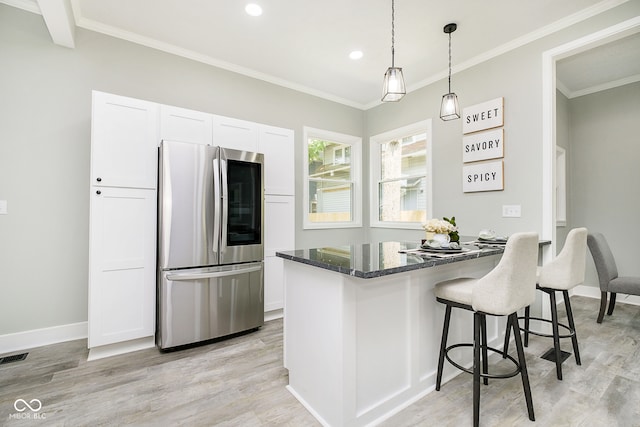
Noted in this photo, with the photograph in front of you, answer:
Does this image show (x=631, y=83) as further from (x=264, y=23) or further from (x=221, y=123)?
(x=221, y=123)

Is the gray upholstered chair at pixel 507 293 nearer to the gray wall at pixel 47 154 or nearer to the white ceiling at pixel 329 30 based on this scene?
the white ceiling at pixel 329 30

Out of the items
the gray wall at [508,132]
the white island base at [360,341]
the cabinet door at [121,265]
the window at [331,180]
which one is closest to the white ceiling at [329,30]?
the gray wall at [508,132]

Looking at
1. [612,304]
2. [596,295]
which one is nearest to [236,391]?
[612,304]

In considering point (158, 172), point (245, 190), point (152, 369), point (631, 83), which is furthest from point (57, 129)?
point (631, 83)

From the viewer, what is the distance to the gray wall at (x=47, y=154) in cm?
252

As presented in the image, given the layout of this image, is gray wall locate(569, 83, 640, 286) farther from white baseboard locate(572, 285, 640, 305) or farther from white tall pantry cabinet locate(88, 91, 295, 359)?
white tall pantry cabinet locate(88, 91, 295, 359)

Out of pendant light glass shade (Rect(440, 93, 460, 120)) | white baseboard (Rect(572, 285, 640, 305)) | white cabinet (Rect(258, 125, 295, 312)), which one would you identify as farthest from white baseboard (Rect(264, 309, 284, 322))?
white baseboard (Rect(572, 285, 640, 305))

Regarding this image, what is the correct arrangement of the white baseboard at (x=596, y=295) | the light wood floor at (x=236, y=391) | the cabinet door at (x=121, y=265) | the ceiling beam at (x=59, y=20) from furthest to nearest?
1. the white baseboard at (x=596, y=295)
2. the cabinet door at (x=121, y=265)
3. the ceiling beam at (x=59, y=20)
4. the light wood floor at (x=236, y=391)

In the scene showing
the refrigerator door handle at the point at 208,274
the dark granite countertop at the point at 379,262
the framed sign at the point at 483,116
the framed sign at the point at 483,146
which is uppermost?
the framed sign at the point at 483,116

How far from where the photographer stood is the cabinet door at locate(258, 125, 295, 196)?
3.33m

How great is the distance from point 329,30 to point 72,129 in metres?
2.60

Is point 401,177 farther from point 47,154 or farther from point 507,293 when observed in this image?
point 47,154

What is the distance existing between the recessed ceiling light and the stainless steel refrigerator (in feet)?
4.05

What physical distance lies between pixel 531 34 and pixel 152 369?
179 inches
